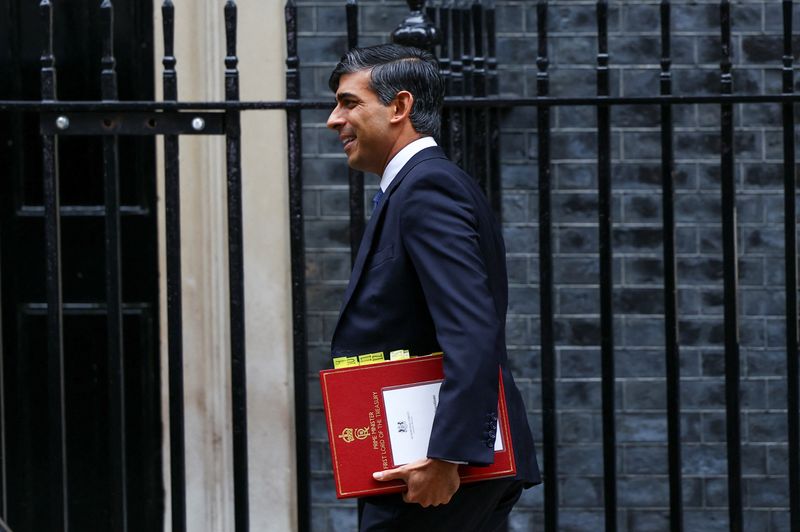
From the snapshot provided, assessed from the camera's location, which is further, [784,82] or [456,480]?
[784,82]

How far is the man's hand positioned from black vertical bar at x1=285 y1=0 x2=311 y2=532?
976 millimetres

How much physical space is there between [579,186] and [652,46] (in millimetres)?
625

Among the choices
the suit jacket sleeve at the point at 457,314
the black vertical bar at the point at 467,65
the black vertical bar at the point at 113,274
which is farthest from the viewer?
the black vertical bar at the point at 467,65

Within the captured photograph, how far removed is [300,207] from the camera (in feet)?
11.7

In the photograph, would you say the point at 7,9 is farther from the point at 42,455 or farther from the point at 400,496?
the point at 400,496

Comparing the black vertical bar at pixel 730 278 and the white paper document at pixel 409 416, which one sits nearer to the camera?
the white paper document at pixel 409 416

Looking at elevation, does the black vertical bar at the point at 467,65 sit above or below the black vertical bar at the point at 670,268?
above

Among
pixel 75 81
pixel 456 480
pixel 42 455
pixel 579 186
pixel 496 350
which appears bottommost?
pixel 42 455

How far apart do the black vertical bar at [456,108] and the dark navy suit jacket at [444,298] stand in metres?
0.71

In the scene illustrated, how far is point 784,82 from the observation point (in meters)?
3.53

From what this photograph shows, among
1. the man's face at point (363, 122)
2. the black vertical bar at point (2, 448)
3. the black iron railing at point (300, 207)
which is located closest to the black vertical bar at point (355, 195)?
the black iron railing at point (300, 207)

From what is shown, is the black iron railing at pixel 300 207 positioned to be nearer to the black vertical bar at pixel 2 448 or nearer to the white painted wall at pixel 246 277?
the black vertical bar at pixel 2 448

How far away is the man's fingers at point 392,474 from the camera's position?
264cm


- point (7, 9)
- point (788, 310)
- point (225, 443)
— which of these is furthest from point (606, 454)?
point (7, 9)
